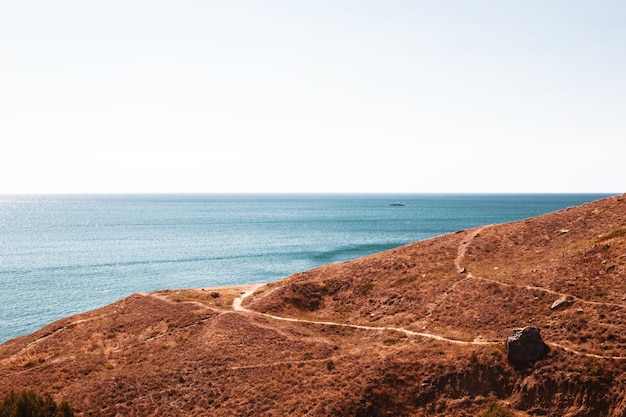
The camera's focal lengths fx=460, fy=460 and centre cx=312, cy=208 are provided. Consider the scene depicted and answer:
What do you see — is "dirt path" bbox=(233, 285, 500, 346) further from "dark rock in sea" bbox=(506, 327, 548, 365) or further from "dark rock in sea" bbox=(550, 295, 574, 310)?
"dark rock in sea" bbox=(550, 295, 574, 310)

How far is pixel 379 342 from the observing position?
49469 millimetres

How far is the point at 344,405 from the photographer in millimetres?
40062

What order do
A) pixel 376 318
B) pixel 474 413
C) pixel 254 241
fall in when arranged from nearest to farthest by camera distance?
pixel 474 413 → pixel 376 318 → pixel 254 241

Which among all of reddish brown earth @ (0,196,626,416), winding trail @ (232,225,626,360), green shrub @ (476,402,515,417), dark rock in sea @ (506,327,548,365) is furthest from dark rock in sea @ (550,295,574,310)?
green shrub @ (476,402,515,417)

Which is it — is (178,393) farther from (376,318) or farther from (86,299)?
(86,299)

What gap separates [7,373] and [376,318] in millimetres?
41087

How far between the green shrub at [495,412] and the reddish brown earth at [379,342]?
1.54 meters

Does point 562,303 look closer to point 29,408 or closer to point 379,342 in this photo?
point 379,342

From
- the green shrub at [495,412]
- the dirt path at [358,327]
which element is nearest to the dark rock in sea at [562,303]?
the dirt path at [358,327]

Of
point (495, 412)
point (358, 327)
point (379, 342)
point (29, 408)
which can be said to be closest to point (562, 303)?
point (495, 412)

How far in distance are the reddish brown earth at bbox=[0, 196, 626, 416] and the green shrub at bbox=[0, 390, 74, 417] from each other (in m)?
5.67

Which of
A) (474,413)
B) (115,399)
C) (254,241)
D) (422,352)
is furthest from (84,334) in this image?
(254,241)

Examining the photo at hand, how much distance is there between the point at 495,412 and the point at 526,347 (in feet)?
26.3

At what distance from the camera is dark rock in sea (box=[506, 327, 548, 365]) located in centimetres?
4078
